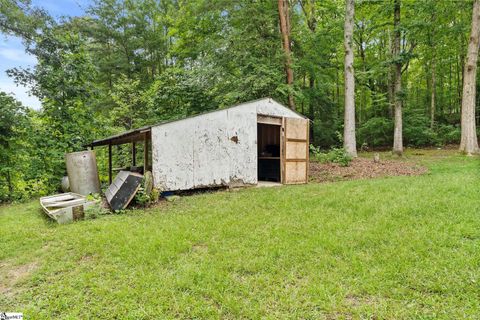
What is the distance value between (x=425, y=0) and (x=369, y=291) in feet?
44.6

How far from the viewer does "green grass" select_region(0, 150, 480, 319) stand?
7.63ft

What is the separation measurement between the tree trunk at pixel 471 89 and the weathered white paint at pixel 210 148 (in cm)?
725

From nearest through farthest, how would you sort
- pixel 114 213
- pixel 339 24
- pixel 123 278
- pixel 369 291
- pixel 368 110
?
pixel 369 291 → pixel 123 278 → pixel 114 213 → pixel 339 24 → pixel 368 110

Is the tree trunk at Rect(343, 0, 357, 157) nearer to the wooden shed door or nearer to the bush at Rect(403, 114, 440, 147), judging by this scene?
the wooden shed door

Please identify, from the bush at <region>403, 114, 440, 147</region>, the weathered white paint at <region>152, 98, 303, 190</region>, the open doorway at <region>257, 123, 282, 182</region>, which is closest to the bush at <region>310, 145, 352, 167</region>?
the open doorway at <region>257, 123, 282, 182</region>

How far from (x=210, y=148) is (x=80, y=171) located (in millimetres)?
3821

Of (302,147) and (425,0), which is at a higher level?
(425,0)

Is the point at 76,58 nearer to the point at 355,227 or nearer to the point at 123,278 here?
the point at 123,278

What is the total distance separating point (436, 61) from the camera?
600 inches

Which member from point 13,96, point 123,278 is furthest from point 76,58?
point 123,278

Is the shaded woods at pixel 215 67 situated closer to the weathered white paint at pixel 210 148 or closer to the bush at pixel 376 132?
the bush at pixel 376 132

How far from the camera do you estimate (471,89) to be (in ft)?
32.8

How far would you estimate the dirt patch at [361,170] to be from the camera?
8.10 metres

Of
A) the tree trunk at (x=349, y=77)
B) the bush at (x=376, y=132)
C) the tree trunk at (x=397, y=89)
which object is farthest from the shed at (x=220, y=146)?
the bush at (x=376, y=132)
